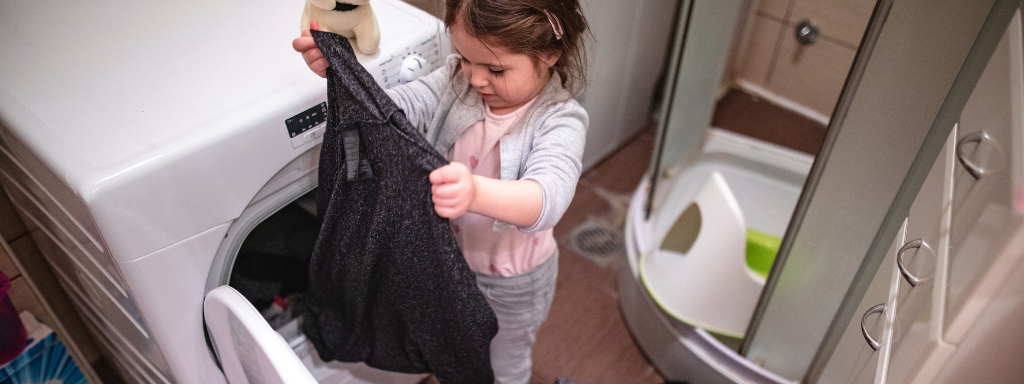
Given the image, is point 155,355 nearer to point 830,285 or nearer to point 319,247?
point 319,247

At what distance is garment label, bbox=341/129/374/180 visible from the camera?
0.65 m

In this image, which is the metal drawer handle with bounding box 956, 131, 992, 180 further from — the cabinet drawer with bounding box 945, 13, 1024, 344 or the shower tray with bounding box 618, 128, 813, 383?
the shower tray with bounding box 618, 128, 813, 383

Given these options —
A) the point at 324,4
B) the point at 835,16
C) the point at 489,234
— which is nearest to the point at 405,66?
the point at 324,4

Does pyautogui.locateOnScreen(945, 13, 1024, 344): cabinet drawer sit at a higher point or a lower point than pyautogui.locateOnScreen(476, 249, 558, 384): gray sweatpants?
higher

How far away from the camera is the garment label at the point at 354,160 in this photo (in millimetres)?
650

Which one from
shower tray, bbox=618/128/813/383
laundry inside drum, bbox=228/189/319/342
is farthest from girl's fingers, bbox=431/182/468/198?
shower tray, bbox=618/128/813/383

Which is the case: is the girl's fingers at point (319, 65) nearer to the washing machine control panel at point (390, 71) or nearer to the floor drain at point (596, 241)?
the washing machine control panel at point (390, 71)

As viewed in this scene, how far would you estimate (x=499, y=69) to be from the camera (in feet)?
2.20

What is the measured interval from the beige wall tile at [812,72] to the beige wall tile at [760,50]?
30mm

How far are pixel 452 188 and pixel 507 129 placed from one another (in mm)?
206

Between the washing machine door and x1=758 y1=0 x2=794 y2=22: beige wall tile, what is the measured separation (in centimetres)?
165

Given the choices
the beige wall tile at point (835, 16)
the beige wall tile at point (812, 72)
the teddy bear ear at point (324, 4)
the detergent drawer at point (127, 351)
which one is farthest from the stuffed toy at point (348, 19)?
the beige wall tile at point (812, 72)

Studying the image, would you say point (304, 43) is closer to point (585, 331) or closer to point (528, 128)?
point (528, 128)

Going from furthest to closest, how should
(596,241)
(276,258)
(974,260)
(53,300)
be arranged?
(596,241)
(53,300)
(276,258)
(974,260)
